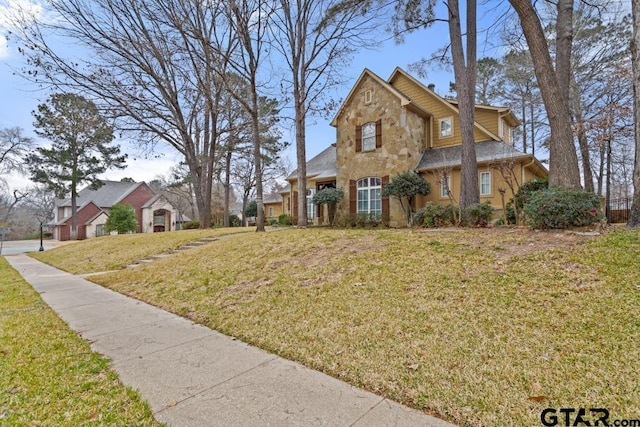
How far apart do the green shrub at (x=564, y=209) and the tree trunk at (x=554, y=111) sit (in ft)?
2.34

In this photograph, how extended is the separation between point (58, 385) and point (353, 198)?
13275 mm

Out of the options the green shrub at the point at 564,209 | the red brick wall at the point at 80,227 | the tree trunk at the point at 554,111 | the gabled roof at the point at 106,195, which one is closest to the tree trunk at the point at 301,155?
the tree trunk at the point at 554,111

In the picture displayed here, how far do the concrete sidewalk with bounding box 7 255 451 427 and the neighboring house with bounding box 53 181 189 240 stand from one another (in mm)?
35118

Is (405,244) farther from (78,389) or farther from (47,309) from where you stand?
(47,309)

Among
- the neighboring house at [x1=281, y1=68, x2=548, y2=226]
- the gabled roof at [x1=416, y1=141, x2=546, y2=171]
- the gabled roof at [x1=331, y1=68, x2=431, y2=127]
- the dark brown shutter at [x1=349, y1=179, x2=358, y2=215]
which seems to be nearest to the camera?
the gabled roof at [x1=416, y1=141, x2=546, y2=171]

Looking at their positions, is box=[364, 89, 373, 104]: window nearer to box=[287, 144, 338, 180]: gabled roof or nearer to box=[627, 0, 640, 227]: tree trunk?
box=[287, 144, 338, 180]: gabled roof

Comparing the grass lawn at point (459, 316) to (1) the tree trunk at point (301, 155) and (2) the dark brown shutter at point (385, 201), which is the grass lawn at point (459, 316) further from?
(2) the dark brown shutter at point (385, 201)

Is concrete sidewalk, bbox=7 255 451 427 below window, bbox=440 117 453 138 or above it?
below

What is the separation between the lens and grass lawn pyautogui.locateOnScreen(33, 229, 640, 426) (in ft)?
7.59

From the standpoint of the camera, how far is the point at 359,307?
4.02 m

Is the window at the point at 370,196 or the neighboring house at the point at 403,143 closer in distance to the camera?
the neighboring house at the point at 403,143

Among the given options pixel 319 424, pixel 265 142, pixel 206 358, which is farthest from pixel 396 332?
pixel 265 142

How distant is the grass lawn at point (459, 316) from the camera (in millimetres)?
2314

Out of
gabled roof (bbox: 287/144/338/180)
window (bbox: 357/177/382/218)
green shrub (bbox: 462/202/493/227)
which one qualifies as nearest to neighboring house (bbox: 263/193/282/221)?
gabled roof (bbox: 287/144/338/180)
